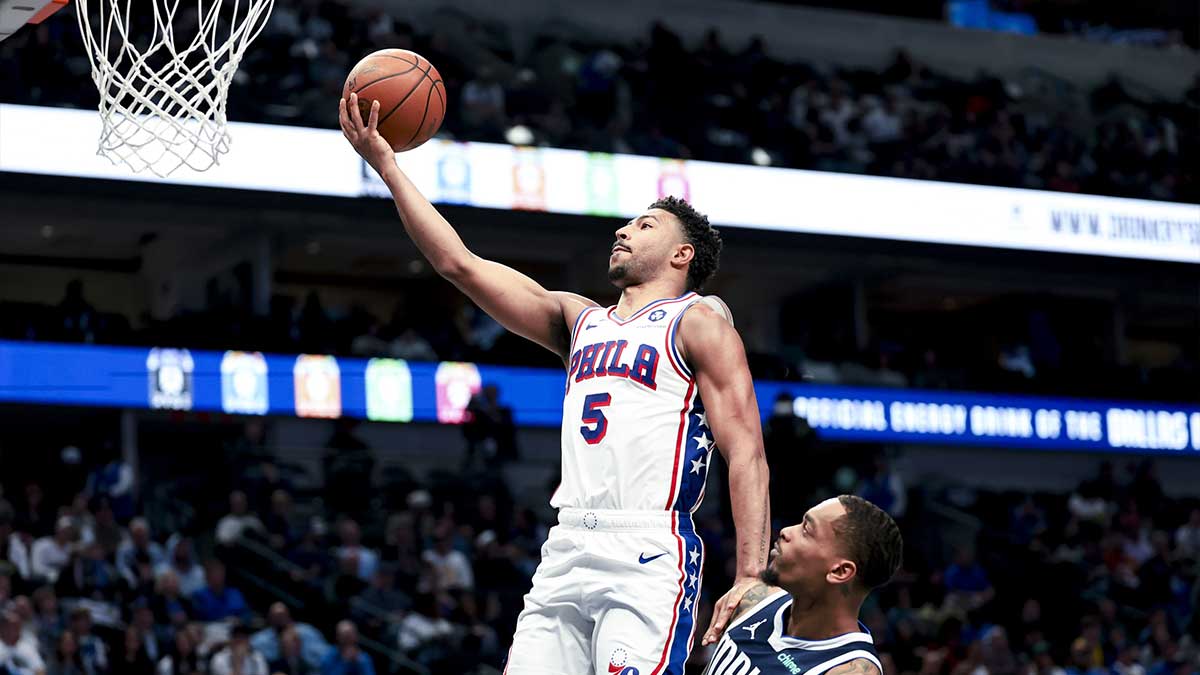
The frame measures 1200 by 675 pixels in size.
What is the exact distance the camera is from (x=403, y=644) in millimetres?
12211

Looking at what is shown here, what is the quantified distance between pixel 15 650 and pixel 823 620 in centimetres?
743

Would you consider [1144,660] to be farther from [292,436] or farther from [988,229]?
[292,436]

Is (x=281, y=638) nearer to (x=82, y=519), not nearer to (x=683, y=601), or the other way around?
(x=82, y=519)

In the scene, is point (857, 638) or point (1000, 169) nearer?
point (857, 638)

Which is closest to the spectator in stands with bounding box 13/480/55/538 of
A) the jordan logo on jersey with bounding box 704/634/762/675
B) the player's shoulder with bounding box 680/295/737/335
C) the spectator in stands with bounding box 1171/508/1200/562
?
the player's shoulder with bounding box 680/295/737/335

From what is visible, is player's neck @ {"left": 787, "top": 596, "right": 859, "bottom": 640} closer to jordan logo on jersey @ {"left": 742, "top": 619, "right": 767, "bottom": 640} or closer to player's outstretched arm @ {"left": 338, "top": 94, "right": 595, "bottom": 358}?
jordan logo on jersey @ {"left": 742, "top": 619, "right": 767, "bottom": 640}

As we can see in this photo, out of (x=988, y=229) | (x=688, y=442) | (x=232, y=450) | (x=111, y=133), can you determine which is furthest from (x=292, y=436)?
(x=688, y=442)

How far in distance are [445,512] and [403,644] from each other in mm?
1966

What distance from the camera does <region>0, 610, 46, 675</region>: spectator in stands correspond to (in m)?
10.2

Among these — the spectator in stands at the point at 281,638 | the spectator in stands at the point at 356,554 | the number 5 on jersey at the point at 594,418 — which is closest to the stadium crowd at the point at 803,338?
the spectator in stands at the point at 356,554

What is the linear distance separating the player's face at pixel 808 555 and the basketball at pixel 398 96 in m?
1.61

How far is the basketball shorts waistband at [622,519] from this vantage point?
4379mm

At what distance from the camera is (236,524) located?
506 inches

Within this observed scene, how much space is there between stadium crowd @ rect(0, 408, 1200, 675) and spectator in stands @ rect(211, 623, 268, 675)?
0.01 m
